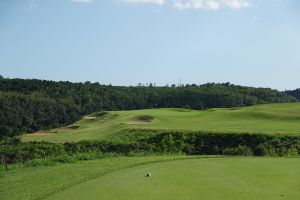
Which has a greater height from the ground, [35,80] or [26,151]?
[35,80]

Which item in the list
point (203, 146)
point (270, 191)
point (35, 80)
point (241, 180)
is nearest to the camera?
point (270, 191)

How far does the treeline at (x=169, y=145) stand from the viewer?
96.2 feet

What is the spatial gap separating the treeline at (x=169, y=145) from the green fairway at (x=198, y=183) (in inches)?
490

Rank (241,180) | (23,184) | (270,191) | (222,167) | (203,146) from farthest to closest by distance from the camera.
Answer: (203,146) → (222,167) → (23,184) → (241,180) → (270,191)

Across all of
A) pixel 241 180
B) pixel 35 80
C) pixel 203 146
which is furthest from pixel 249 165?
pixel 35 80

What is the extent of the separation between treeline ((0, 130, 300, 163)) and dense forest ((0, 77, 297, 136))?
138 feet

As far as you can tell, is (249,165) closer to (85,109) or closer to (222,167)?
(222,167)

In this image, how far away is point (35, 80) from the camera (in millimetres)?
100500

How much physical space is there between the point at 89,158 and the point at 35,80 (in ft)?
269

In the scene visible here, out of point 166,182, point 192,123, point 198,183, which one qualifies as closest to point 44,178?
point 166,182

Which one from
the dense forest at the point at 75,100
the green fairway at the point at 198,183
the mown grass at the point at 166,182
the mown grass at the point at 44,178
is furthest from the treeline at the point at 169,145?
the dense forest at the point at 75,100

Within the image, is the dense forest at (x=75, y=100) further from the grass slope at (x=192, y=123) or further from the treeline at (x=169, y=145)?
the treeline at (x=169, y=145)

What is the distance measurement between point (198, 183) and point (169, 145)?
2009 centimetres

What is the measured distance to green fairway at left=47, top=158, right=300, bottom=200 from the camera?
10602 mm
